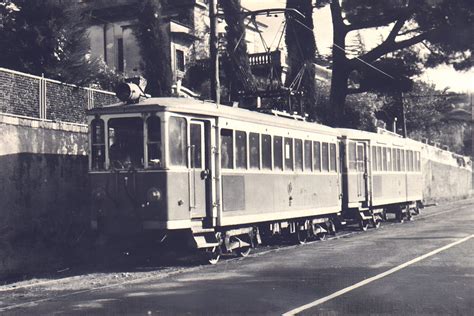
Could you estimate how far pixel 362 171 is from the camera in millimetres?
21688

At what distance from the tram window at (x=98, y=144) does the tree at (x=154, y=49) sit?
11.9 m

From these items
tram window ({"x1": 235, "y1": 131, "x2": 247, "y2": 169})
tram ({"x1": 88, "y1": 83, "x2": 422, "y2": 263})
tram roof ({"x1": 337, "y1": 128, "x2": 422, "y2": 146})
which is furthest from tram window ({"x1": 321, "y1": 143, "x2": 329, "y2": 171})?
tram window ({"x1": 235, "y1": 131, "x2": 247, "y2": 169})

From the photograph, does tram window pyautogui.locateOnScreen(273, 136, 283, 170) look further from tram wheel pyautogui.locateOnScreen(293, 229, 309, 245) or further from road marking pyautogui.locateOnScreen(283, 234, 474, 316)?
road marking pyautogui.locateOnScreen(283, 234, 474, 316)

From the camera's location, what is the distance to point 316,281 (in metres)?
10.6

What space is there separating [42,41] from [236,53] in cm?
1436

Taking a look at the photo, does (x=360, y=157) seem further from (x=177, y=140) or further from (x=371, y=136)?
(x=177, y=140)

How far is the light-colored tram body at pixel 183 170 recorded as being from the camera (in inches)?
487

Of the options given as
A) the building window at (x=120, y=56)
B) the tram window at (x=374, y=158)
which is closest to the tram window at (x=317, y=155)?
the tram window at (x=374, y=158)

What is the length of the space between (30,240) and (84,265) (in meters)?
1.12

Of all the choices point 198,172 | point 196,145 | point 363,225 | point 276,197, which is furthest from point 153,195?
point 363,225

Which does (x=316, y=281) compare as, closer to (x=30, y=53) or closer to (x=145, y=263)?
(x=145, y=263)

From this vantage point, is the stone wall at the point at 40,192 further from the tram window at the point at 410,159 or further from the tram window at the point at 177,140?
the tram window at the point at 410,159

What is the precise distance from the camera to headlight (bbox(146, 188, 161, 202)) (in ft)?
40.1

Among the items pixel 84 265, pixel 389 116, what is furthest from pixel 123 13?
pixel 84 265
